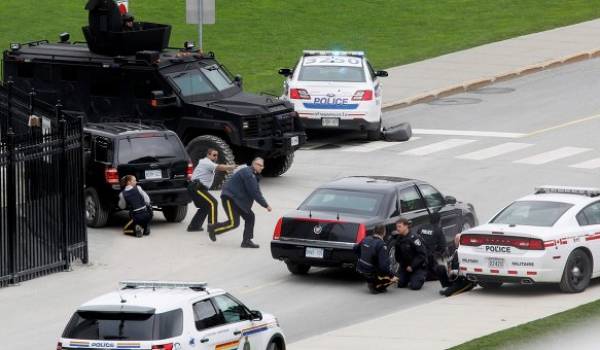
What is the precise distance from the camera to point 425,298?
2211cm

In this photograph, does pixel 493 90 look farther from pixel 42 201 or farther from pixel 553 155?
pixel 42 201

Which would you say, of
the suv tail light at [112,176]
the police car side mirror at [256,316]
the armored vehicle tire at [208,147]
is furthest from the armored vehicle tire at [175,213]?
the police car side mirror at [256,316]

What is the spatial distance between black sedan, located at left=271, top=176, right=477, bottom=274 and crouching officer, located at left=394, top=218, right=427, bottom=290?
0.43 metres

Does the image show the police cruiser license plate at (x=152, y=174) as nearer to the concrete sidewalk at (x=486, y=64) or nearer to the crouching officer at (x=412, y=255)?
the crouching officer at (x=412, y=255)

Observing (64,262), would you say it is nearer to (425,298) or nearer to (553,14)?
(425,298)

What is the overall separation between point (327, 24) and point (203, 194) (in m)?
24.4

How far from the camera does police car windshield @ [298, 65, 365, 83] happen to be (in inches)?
1400

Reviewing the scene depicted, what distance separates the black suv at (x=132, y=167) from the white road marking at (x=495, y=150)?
26.5ft

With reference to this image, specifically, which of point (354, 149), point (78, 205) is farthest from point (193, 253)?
point (354, 149)

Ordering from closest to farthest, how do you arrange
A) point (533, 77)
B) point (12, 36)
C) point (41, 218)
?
point (41, 218), point (533, 77), point (12, 36)

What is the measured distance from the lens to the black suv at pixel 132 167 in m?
26.8

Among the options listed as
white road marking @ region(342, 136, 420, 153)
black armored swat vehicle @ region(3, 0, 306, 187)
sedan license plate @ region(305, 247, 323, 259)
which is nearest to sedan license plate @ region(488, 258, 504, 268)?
sedan license plate @ region(305, 247, 323, 259)

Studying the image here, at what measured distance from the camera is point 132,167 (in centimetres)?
2681

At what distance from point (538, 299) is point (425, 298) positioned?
153 cm
